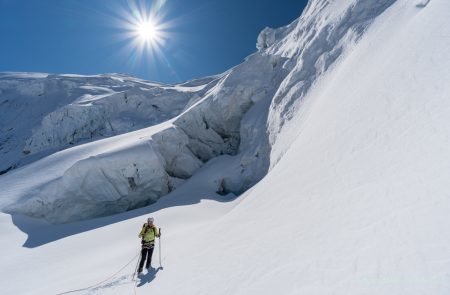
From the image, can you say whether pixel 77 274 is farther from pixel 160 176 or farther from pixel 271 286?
pixel 160 176

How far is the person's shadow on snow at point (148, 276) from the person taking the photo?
8.73 m

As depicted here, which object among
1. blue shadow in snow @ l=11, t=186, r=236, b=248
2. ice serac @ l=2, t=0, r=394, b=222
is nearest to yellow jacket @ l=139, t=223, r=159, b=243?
ice serac @ l=2, t=0, r=394, b=222

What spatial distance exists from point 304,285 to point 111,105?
50.8 meters

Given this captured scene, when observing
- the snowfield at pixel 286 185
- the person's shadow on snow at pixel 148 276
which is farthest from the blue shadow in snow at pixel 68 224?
the person's shadow on snow at pixel 148 276

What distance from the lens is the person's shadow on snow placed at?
28.6 ft

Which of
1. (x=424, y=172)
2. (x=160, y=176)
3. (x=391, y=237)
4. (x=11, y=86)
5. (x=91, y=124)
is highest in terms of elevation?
(x=11, y=86)

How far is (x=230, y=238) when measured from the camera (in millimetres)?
9148

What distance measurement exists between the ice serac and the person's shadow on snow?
10589 millimetres

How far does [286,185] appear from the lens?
11.1 m

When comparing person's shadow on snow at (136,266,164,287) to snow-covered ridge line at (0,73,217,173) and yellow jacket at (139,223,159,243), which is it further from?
snow-covered ridge line at (0,73,217,173)

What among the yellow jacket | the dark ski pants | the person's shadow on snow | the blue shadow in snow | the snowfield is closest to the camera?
the snowfield

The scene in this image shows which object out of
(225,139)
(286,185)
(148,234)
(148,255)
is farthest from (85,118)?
(286,185)

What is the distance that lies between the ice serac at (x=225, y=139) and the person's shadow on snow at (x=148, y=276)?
1059 cm

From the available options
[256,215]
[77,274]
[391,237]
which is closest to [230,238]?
[256,215]
